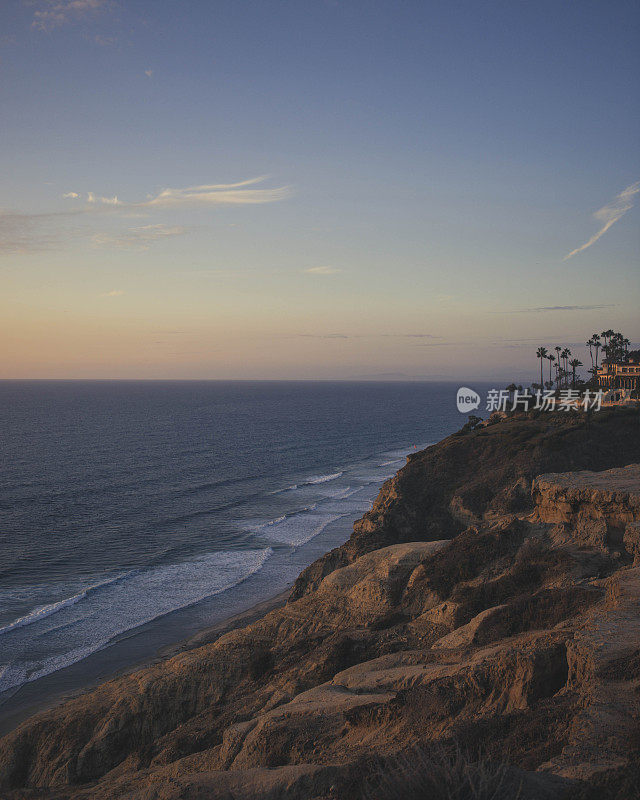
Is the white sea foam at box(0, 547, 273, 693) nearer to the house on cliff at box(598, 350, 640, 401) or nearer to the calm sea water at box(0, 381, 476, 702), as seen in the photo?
the calm sea water at box(0, 381, 476, 702)

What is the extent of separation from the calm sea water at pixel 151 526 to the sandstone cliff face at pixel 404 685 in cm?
1109

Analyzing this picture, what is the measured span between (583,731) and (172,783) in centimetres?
825

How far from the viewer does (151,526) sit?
5556 centimetres

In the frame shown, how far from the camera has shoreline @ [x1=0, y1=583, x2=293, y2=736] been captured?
26062 millimetres

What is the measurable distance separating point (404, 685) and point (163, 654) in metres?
21.3

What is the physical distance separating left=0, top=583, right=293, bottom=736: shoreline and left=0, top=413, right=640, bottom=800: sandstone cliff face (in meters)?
5.04

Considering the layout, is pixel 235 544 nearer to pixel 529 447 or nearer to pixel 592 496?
pixel 529 447

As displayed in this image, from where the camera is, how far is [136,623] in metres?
35.8

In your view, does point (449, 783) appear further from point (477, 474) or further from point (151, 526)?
point (151, 526)

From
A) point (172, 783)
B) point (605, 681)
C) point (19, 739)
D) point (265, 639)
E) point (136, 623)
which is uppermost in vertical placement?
point (605, 681)

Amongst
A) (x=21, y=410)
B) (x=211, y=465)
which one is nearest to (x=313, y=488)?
(x=211, y=465)

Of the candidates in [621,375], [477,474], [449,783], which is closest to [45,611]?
[477,474]

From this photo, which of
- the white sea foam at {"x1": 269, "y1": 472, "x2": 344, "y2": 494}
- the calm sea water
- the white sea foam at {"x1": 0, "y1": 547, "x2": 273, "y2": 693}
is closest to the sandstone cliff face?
the white sea foam at {"x1": 0, "y1": 547, "x2": 273, "y2": 693}

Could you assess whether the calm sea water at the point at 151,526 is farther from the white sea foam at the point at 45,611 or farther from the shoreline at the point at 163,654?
the shoreline at the point at 163,654
